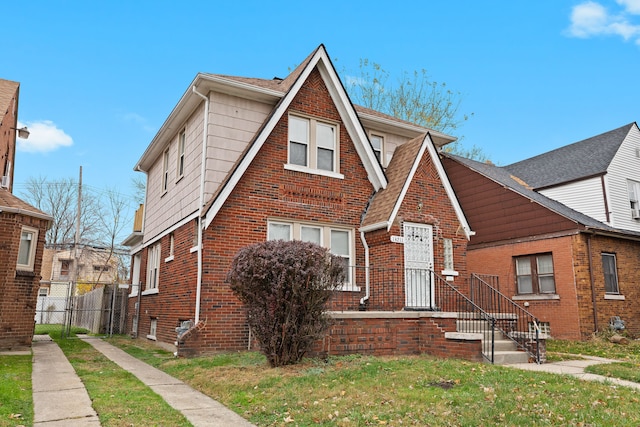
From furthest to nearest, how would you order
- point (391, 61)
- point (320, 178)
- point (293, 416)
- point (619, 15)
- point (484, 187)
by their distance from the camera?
point (391, 61) < point (484, 187) < point (619, 15) < point (320, 178) < point (293, 416)

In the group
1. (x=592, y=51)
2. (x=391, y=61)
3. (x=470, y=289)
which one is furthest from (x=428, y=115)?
A: (x=470, y=289)

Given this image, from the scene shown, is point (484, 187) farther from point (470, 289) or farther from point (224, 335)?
point (224, 335)

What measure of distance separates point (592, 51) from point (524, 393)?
606 inches

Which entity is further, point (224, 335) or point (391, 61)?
point (391, 61)

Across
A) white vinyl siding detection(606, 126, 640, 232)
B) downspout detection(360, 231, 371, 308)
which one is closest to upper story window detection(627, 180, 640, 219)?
white vinyl siding detection(606, 126, 640, 232)

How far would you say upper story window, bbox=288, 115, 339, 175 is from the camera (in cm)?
1256

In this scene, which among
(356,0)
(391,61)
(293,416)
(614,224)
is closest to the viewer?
(293,416)

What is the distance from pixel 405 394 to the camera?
595cm

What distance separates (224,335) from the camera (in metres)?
10.6

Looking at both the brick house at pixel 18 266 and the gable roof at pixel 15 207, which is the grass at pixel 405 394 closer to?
the brick house at pixel 18 266

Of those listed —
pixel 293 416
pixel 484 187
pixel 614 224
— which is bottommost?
pixel 293 416

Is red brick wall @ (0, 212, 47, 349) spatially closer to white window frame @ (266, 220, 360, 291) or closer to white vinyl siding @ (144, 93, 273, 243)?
white vinyl siding @ (144, 93, 273, 243)

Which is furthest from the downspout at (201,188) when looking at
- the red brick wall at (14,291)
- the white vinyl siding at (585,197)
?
the white vinyl siding at (585,197)

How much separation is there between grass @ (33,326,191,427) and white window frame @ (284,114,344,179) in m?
6.22
